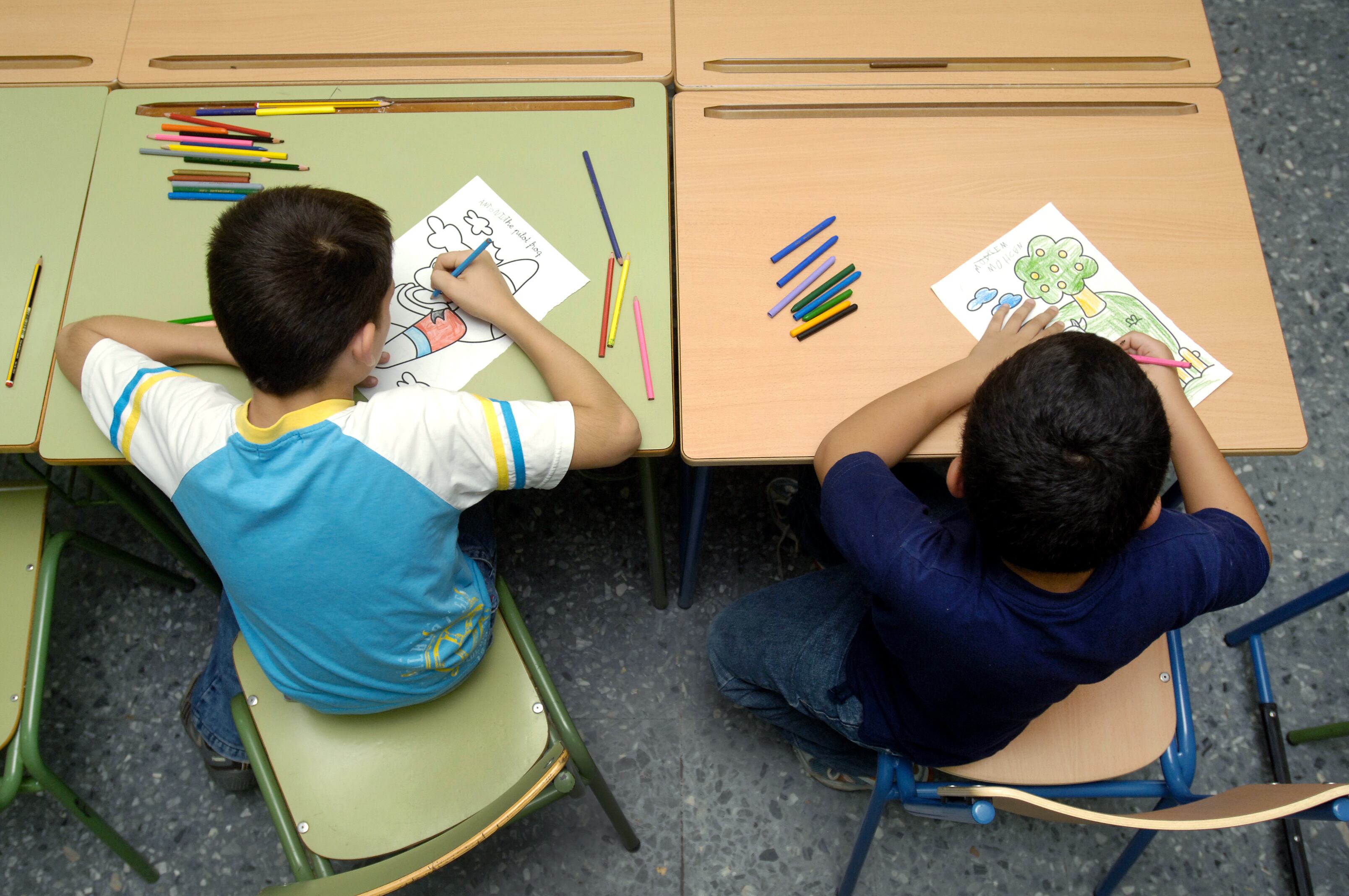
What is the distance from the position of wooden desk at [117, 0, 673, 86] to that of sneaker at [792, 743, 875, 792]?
4.23 ft

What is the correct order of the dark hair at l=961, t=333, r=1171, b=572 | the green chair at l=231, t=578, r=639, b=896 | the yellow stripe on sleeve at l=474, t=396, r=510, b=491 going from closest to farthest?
the dark hair at l=961, t=333, r=1171, b=572, the yellow stripe on sleeve at l=474, t=396, r=510, b=491, the green chair at l=231, t=578, r=639, b=896

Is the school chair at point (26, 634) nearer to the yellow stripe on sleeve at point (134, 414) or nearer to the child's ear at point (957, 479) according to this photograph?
the yellow stripe on sleeve at point (134, 414)

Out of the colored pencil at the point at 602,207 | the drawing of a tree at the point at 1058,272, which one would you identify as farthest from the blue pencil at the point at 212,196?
the drawing of a tree at the point at 1058,272

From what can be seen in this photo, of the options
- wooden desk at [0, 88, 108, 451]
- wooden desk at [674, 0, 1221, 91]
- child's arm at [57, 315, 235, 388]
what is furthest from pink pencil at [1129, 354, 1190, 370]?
wooden desk at [0, 88, 108, 451]

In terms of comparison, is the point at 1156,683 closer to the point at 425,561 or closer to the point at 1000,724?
the point at 1000,724

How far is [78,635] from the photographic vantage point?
5.94ft

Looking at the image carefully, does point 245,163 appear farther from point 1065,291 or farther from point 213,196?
point 1065,291

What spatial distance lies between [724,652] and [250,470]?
787 millimetres

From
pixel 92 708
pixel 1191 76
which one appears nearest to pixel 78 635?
pixel 92 708

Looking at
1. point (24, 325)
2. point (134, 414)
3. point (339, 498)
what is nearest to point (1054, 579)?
point (339, 498)

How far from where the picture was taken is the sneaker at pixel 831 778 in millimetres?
1642

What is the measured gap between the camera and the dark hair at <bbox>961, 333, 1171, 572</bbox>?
32.8 inches

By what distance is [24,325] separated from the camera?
1271 millimetres

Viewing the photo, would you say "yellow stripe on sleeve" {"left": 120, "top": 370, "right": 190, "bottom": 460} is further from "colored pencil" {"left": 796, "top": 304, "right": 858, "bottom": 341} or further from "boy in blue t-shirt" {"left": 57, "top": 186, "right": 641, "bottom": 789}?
"colored pencil" {"left": 796, "top": 304, "right": 858, "bottom": 341}
